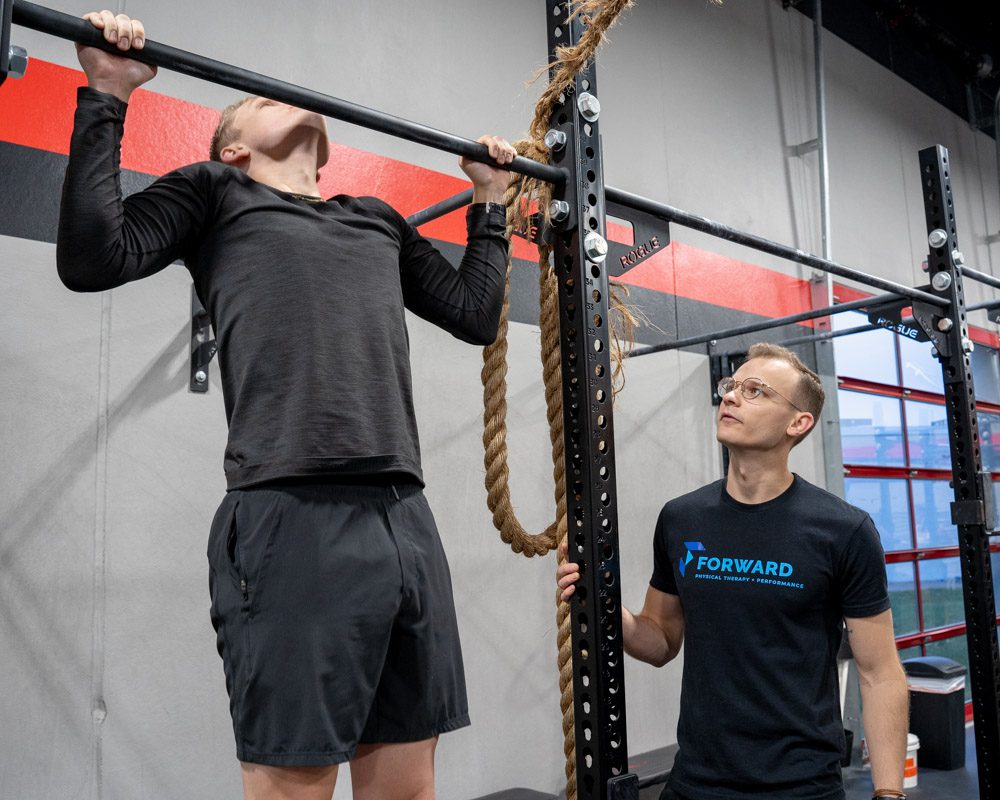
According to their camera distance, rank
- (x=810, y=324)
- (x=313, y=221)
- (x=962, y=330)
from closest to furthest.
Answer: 1. (x=313, y=221)
2. (x=962, y=330)
3. (x=810, y=324)

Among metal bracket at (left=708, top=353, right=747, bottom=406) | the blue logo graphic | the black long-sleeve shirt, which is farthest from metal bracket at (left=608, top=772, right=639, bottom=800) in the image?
metal bracket at (left=708, top=353, right=747, bottom=406)

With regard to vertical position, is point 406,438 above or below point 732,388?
below

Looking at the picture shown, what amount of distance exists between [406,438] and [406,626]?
29 centimetres

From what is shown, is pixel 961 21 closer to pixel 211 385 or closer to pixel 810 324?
pixel 810 324

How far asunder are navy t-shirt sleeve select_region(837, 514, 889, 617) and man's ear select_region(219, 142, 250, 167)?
1.38m

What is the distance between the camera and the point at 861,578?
1778 mm

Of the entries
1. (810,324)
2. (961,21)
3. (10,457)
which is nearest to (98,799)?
(10,457)

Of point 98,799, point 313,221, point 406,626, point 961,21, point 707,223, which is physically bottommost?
point 98,799

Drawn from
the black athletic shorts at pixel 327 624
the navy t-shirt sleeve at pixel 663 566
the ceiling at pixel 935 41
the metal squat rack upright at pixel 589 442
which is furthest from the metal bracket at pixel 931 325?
the ceiling at pixel 935 41

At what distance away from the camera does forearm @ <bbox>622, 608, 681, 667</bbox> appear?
6.13 ft

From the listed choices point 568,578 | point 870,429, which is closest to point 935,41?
point 870,429

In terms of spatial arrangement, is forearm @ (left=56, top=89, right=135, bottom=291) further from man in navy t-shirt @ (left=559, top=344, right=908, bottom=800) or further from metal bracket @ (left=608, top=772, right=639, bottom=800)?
metal bracket @ (left=608, top=772, right=639, bottom=800)

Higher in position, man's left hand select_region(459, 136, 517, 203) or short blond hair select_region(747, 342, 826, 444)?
man's left hand select_region(459, 136, 517, 203)

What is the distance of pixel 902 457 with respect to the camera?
504cm
